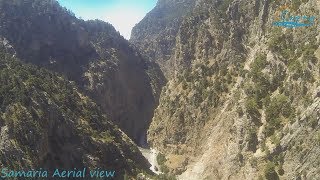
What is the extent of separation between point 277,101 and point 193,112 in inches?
1131

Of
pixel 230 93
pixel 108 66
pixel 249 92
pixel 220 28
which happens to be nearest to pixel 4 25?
pixel 108 66

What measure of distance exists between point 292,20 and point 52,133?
43.7 m

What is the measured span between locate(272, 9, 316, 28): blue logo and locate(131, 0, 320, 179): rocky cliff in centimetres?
33

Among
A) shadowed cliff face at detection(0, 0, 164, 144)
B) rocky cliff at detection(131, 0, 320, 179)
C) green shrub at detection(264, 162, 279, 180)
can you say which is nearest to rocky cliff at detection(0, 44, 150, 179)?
rocky cliff at detection(131, 0, 320, 179)

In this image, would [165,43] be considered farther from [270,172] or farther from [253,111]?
[270,172]

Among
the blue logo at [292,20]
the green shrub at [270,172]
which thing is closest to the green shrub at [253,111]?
the green shrub at [270,172]

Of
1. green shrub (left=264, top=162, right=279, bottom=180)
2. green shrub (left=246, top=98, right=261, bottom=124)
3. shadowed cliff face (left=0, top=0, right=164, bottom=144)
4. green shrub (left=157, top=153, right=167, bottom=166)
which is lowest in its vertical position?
green shrub (left=264, top=162, right=279, bottom=180)

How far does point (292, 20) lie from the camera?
75562 mm

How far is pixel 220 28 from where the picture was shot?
10050cm

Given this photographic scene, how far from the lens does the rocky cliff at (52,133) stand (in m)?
70.3

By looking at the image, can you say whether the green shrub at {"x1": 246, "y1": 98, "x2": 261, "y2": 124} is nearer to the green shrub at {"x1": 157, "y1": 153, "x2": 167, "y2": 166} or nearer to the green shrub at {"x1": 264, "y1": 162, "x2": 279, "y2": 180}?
the green shrub at {"x1": 264, "y1": 162, "x2": 279, "y2": 180}

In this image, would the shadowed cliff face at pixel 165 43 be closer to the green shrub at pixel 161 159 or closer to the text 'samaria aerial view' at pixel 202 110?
the text 'samaria aerial view' at pixel 202 110

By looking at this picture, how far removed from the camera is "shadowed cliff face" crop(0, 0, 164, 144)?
125 m

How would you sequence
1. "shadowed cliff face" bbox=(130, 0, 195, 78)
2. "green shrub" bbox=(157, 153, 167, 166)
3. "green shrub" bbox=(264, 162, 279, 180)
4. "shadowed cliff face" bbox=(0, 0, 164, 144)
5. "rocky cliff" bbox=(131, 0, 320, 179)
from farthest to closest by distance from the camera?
"shadowed cliff face" bbox=(130, 0, 195, 78) → "shadowed cliff face" bbox=(0, 0, 164, 144) → "green shrub" bbox=(157, 153, 167, 166) → "rocky cliff" bbox=(131, 0, 320, 179) → "green shrub" bbox=(264, 162, 279, 180)
